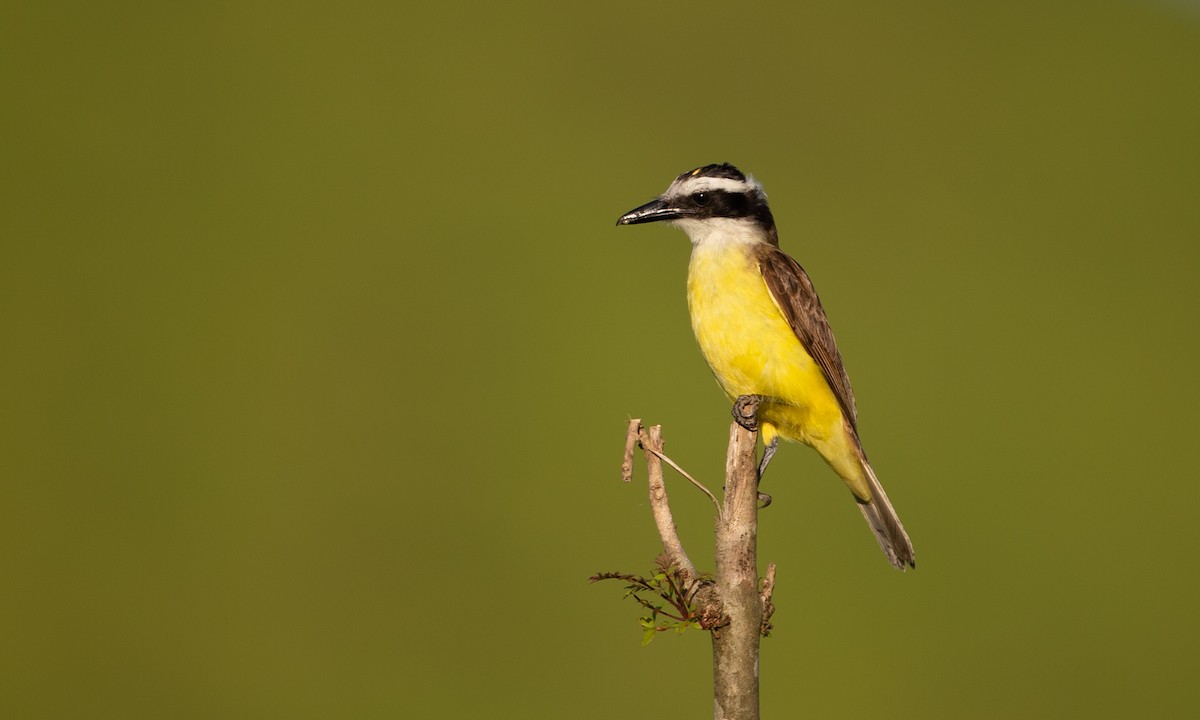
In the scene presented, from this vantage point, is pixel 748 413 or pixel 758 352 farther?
pixel 758 352

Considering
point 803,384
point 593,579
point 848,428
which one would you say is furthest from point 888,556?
point 593,579

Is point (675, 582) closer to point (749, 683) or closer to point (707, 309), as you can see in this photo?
point (749, 683)

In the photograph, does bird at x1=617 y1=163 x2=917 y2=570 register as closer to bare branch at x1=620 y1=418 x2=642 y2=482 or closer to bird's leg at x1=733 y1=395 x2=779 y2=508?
bird's leg at x1=733 y1=395 x2=779 y2=508

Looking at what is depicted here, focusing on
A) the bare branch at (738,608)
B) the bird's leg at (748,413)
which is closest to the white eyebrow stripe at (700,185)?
the bird's leg at (748,413)

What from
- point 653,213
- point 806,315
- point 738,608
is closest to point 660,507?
point 738,608

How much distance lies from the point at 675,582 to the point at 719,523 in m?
0.24

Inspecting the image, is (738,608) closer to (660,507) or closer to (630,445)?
(660,507)

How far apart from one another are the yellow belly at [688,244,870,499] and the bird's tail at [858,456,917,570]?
13cm

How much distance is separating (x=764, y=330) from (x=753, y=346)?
0.09 m

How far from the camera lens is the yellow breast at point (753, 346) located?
4.61 m

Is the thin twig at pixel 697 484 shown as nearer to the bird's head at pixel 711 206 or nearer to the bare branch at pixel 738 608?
the bare branch at pixel 738 608

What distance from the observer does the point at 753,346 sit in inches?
181

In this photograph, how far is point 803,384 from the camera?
4.67 metres

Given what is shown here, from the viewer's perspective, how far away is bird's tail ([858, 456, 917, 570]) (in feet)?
15.7
